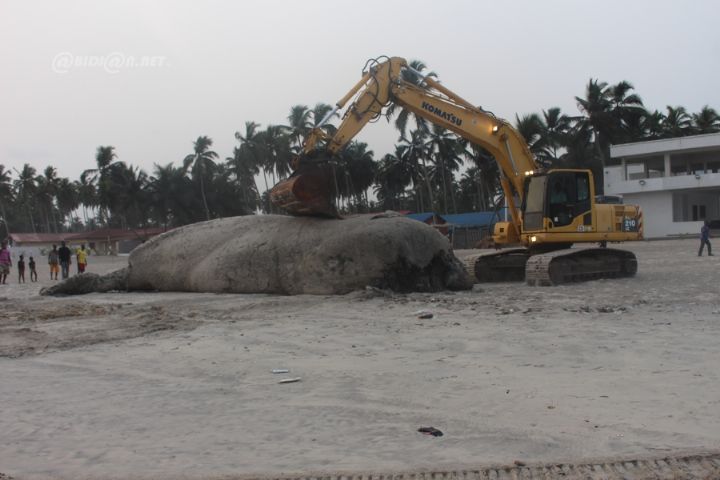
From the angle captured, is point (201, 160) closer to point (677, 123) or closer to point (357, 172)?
point (357, 172)

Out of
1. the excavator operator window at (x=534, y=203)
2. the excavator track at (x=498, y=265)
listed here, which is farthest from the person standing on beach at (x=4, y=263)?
the excavator operator window at (x=534, y=203)

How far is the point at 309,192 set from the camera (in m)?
13.6

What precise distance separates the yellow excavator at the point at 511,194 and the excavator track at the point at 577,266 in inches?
0.9

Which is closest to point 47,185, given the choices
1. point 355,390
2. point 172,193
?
point 172,193

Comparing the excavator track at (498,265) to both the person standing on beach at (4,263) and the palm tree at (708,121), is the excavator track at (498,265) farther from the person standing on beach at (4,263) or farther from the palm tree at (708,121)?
the palm tree at (708,121)

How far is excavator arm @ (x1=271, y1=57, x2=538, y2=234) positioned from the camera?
13.6 metres

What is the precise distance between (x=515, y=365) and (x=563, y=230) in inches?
396

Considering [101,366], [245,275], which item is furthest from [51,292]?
[101,366]

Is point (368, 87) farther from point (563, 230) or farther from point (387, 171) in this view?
point (387, 171)

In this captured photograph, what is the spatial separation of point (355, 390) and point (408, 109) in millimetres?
11749

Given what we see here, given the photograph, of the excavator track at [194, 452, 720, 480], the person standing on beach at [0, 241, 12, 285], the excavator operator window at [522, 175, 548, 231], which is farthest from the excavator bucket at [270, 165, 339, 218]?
the person standing on beach at [0, 241, 12, 285]

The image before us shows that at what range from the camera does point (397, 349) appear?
705 centimetres

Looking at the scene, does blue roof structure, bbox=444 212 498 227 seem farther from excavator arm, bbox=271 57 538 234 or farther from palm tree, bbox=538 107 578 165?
excavator arm, bbox=271 57 538 234

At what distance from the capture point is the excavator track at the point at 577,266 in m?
14.3
